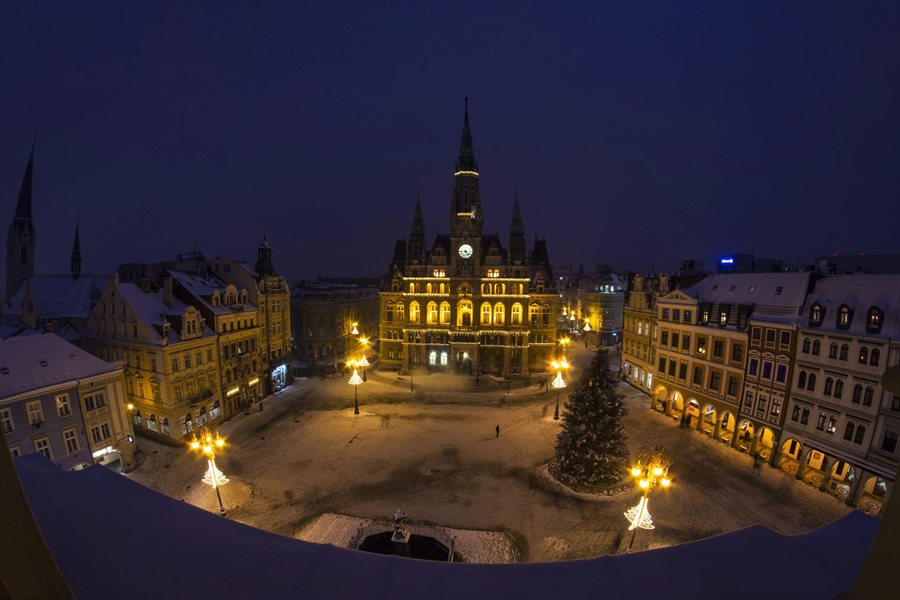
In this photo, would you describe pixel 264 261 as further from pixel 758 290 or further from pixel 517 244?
pixel 758 290

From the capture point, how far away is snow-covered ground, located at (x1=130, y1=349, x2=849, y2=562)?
862 inches

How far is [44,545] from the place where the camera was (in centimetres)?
488

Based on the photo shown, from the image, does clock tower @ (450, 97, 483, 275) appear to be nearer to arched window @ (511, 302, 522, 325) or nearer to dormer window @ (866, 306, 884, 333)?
arched window @ (511, 302, 522, 325)

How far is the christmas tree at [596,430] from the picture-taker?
83.3 feet

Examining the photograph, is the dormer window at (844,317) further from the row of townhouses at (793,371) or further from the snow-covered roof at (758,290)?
the snow-covered roof at (758,290)

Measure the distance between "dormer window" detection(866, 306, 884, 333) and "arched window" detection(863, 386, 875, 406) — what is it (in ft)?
11.5

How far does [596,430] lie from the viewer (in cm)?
2570

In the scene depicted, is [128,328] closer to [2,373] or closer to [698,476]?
[2,373]

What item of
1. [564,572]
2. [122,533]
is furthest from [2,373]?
[564,572]

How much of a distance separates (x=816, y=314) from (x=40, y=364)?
1944 inches

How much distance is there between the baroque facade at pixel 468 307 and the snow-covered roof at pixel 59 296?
117ft

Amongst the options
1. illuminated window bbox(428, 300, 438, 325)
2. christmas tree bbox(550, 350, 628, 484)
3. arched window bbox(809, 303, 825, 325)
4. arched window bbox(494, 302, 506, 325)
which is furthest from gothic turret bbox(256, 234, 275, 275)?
arched window bbox(809, 303, 825, 325)

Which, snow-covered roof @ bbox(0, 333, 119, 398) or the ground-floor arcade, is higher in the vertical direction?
snow-covered roof @ bbox(0, 333, 119, 398)

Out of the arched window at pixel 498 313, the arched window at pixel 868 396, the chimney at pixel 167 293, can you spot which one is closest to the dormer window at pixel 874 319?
the arched window at pixel 868 396
